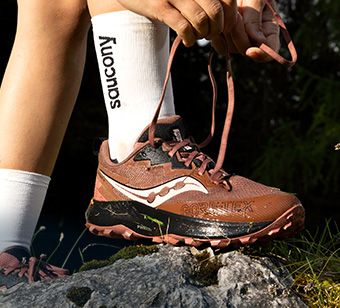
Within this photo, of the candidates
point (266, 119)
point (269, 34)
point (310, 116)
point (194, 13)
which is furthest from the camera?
point (266, 119)

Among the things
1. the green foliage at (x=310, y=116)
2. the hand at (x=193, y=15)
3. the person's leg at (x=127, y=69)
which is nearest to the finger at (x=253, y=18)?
the hand at (x=193, y=15)

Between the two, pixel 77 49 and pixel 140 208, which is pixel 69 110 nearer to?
pixel 77 49

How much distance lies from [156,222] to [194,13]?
0.46 m

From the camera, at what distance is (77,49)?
2.12m

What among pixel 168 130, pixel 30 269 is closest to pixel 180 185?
pixel 168 130

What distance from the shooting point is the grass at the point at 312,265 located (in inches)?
69.4

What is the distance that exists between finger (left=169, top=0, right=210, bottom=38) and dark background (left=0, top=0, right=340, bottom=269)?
14.2 ft

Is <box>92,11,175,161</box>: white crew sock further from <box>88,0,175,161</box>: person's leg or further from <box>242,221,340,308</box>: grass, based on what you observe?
<box>242,221,340,308</box>: grass

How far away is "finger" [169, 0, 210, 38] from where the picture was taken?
1.68 m

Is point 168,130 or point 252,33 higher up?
point 252,33

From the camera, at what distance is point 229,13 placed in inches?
68.9

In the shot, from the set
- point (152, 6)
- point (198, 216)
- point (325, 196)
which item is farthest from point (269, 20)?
point (325, 196)

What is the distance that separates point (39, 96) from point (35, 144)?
11cm

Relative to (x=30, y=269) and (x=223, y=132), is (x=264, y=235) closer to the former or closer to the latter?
(x=223, y=132)
